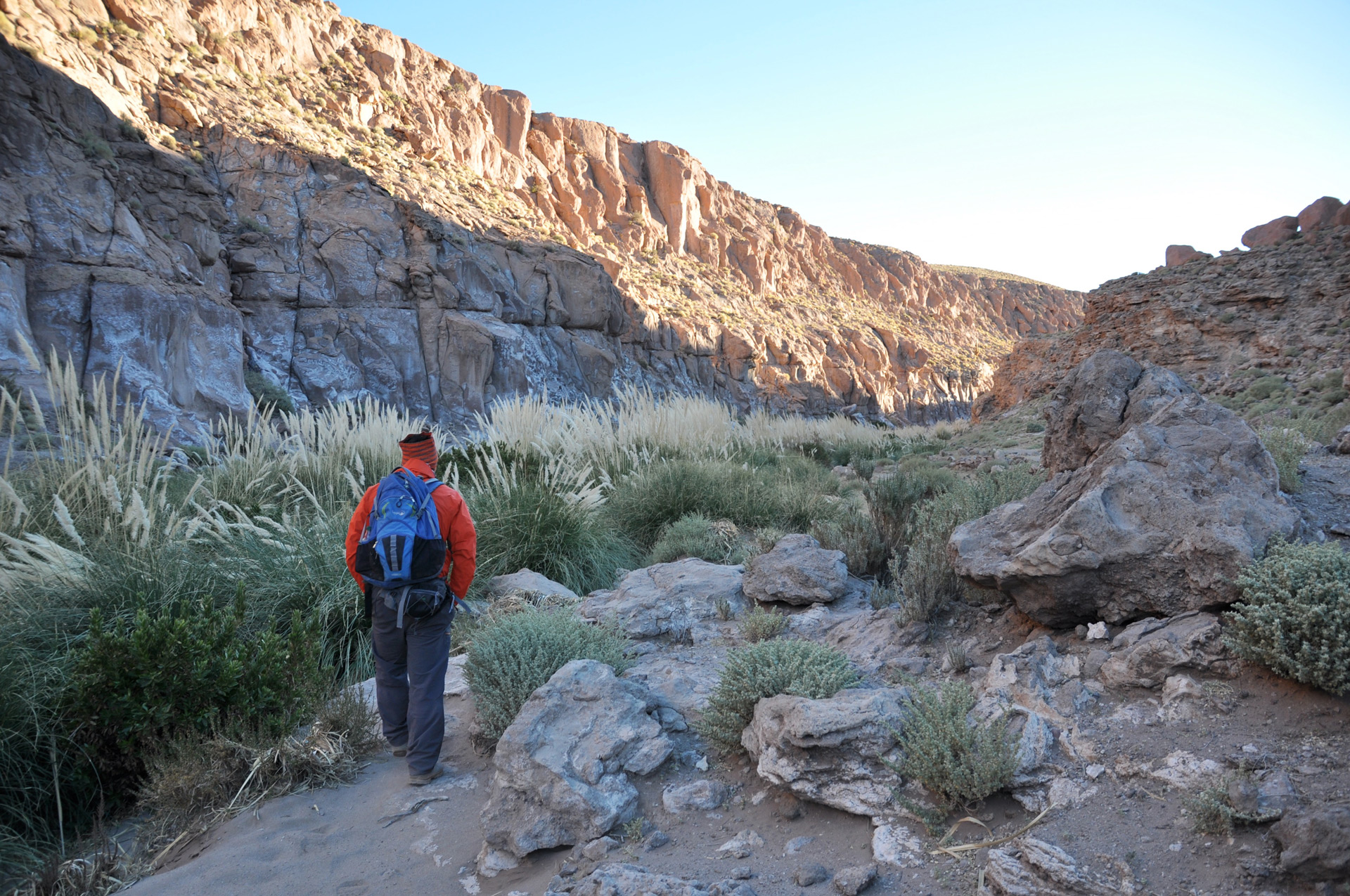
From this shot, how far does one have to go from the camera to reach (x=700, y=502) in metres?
7.77

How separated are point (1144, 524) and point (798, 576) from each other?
227 cm

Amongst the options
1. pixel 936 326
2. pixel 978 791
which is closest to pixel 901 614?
pixel 978 791

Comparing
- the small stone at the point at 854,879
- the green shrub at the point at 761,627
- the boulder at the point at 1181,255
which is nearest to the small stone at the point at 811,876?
the small stone at the point at 854,879

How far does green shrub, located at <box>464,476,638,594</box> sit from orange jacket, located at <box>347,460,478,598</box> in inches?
93.3

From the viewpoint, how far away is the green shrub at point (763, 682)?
122 inches

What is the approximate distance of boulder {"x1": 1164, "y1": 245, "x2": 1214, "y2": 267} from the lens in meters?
20.9

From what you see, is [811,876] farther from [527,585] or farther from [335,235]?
[335,235]

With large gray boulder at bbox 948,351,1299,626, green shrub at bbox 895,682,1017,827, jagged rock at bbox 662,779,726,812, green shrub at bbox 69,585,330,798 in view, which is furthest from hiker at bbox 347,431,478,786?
large gray boulder at bbox 948,351,1299,626

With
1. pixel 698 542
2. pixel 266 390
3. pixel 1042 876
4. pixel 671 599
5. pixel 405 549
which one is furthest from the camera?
pixel 266 390

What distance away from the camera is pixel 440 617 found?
355cm

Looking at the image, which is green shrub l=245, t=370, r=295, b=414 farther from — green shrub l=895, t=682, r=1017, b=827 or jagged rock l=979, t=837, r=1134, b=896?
jagged rock l=979, t=837, r=1134, b=896

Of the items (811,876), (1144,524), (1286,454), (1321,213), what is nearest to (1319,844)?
(811,876)

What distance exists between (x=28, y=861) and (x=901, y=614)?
409cm

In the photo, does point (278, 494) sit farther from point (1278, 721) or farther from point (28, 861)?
point (1278, 721)
